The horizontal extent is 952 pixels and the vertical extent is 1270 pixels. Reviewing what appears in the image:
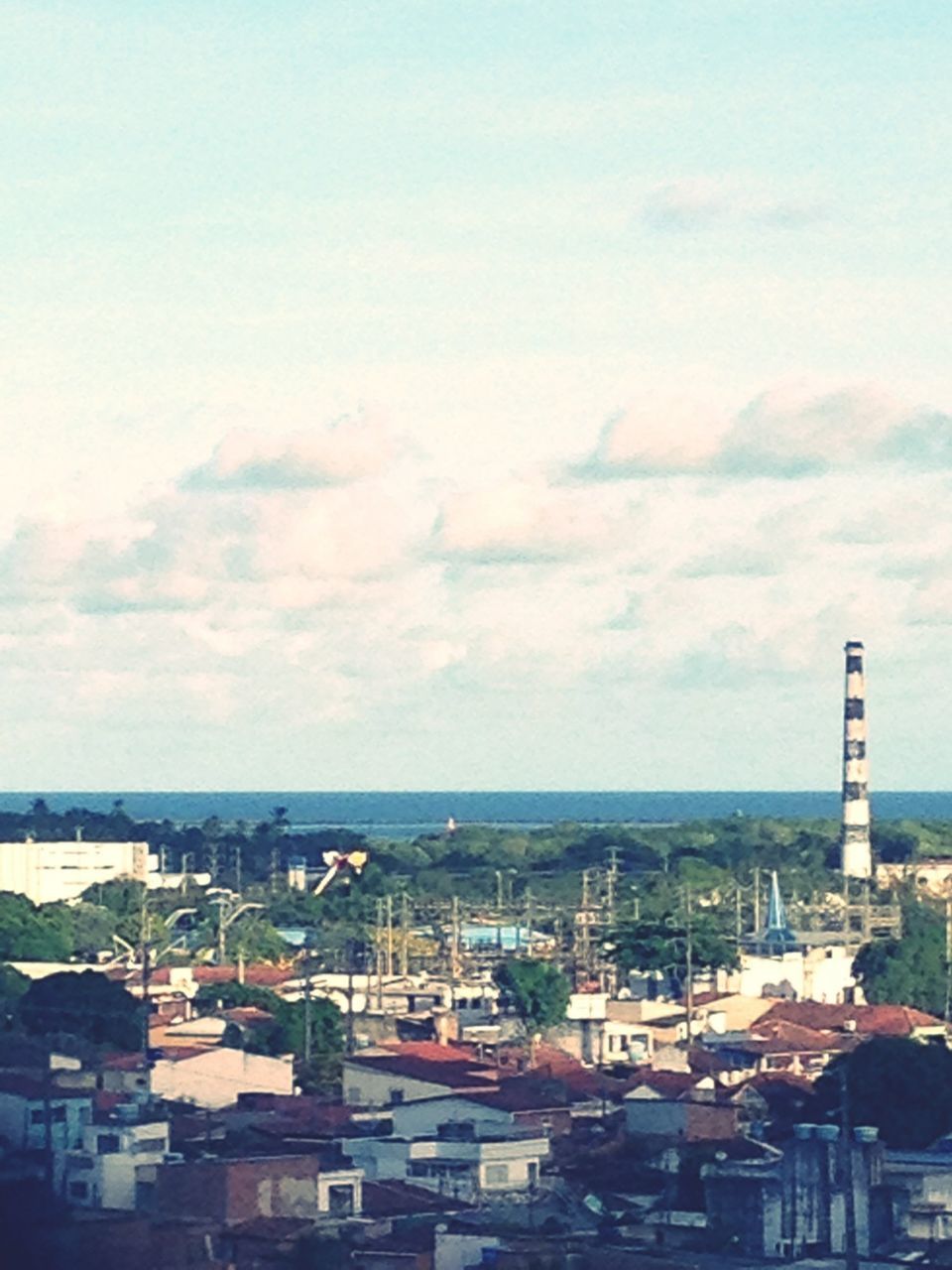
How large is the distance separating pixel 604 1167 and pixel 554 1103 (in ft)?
4.76

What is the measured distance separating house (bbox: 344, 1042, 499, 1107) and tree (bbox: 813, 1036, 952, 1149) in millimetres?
2628

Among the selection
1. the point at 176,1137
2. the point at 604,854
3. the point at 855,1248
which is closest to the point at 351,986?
the point at 176,1137

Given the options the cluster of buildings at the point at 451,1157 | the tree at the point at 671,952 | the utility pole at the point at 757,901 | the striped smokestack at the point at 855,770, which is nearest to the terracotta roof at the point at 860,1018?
the cluster of buildings at the point at 451,1157

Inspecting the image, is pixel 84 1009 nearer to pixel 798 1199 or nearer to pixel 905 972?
pixel 798 1199

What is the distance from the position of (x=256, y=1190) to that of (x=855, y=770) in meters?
32.1

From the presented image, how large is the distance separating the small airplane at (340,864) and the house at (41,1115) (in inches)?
1109

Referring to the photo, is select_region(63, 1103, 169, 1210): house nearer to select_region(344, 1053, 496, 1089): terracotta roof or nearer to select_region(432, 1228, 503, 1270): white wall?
select_region(432, 1228, 503, 1270): white wall

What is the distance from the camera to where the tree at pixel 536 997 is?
1061 inches

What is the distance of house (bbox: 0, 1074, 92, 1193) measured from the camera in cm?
1852

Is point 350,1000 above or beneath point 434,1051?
above

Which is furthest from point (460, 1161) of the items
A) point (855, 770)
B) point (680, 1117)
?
point (855, 770)

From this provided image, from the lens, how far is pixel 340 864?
168 feet

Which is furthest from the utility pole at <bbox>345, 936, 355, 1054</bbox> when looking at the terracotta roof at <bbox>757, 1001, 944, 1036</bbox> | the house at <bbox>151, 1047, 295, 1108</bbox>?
the terracotta roof at <bbox>757, 1001, 944, 1036</bbox>

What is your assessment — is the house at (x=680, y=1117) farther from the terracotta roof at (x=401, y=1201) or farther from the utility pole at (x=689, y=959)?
the utility pole at (x=689, y=959)
